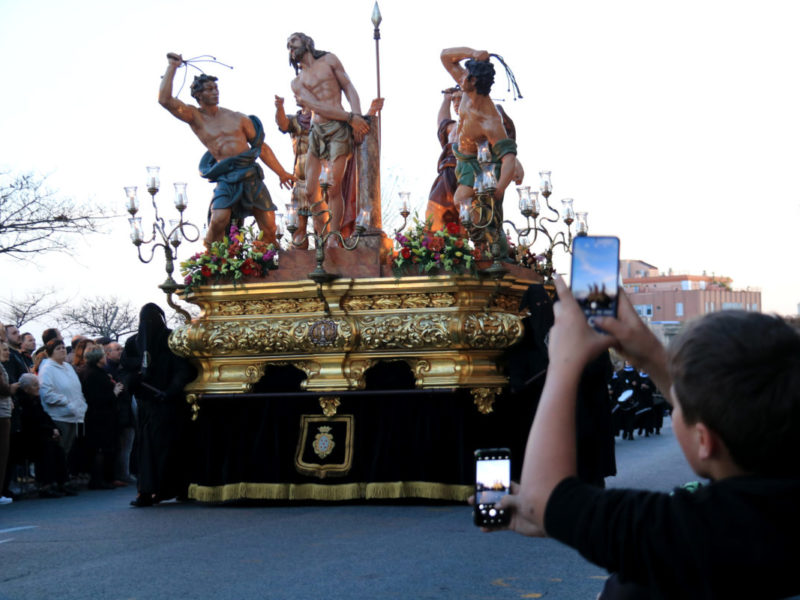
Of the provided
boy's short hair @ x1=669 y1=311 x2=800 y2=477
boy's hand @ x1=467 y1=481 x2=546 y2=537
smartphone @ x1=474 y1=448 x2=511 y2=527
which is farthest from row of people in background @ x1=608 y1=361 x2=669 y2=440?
boy's short hair @ x1=669 y1=311 x2=800 y2=477

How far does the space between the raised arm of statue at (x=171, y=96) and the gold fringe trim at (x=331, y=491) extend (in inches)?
156

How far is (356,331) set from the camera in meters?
10.8

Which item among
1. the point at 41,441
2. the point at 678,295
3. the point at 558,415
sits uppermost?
the point at 678,295

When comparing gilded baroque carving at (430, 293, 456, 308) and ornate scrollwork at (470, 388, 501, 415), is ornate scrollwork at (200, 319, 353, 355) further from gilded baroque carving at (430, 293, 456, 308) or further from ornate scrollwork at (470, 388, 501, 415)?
ornate scrollwork at (470, 388, 501, 415)

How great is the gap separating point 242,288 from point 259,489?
2.02 meters

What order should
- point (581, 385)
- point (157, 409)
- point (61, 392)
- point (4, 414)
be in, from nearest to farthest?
point (581, 385) → point (4, 414) → point (157, 409) → point (61, 392)

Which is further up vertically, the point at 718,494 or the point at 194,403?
the point at 718,494

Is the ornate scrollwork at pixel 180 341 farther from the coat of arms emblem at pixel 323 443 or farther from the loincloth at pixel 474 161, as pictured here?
the loincloth at pixel 474 161

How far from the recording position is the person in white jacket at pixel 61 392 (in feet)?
42.5

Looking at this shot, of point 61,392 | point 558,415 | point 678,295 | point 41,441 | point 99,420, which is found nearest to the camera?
point 558,415

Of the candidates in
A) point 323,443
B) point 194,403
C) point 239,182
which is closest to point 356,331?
point 323,443

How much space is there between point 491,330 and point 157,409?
3465 mm

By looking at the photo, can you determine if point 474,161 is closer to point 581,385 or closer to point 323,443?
point 581,385

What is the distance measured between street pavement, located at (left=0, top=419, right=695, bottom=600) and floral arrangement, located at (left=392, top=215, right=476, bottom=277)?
7.40ft
